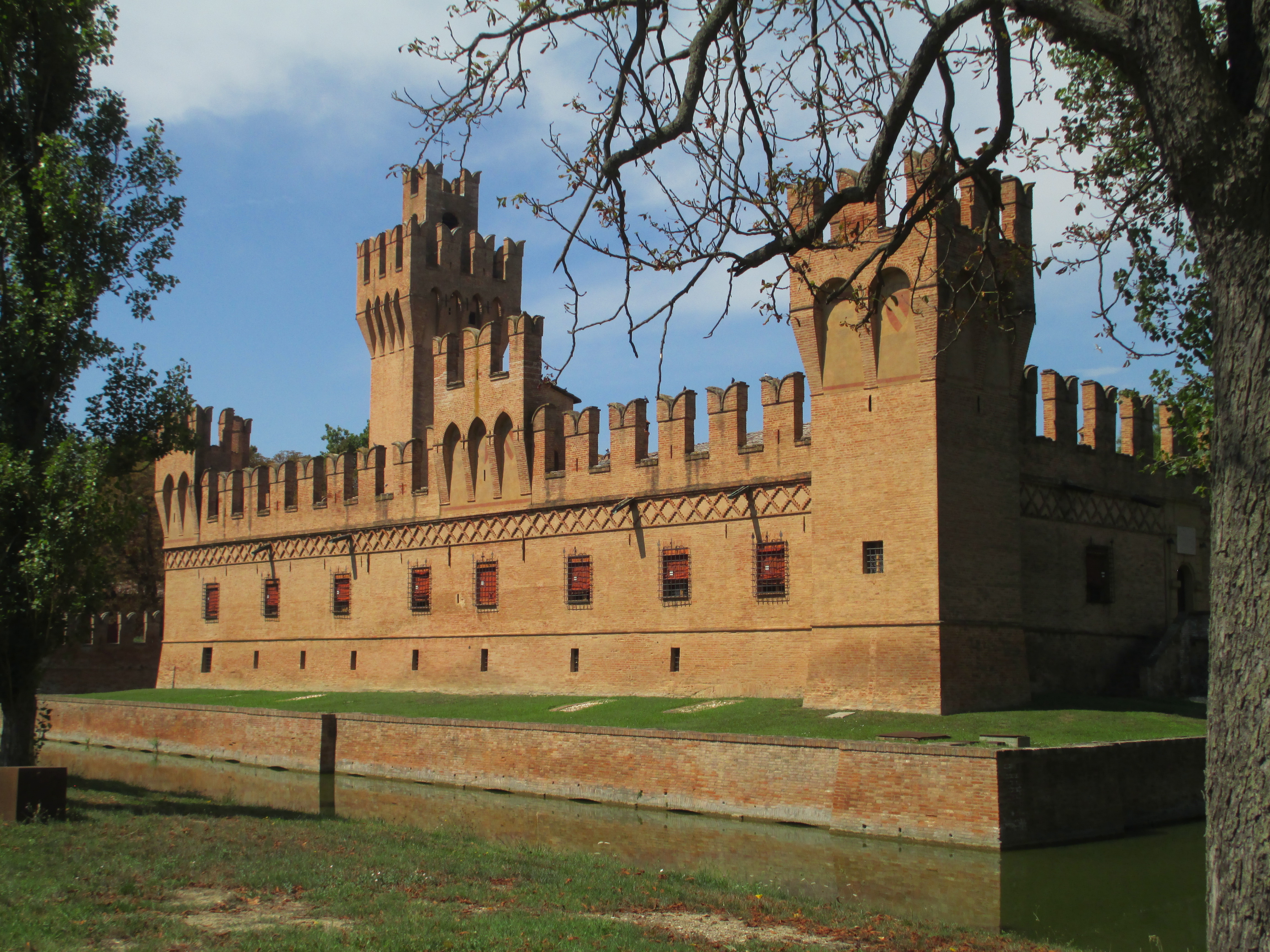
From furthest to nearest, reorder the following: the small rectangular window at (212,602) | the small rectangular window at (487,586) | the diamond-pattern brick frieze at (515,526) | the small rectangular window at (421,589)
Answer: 1. the small rectangular window at (212,602)
2. the small rectangular window at (421,589)
3. the small rectangular window at (487,586)
4. the diamond-pattern brick frieze at (515,526)

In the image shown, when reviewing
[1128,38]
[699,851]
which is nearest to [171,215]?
[699,851]

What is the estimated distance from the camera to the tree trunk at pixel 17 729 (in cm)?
1603

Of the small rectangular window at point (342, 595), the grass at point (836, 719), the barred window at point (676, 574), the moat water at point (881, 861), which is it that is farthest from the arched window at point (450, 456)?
the moat water at point (881, 861)

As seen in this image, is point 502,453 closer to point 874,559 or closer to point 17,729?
point 874,559

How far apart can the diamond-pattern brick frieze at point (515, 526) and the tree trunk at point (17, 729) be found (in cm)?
1411

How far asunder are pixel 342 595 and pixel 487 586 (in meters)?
6.65

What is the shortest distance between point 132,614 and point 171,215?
2897 cm

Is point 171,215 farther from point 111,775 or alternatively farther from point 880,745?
point 880,745

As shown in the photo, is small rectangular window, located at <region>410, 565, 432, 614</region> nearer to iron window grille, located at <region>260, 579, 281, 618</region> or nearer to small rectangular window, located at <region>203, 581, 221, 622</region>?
iron window grille, located at <region>260, 579, 281, 618</region>

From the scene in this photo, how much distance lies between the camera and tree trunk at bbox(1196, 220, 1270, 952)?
18.0 feet

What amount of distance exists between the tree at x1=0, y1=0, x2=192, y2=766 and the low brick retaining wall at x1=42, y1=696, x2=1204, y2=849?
26.5ft

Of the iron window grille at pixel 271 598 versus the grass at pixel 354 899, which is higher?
the iron window grille at pixel 271 598

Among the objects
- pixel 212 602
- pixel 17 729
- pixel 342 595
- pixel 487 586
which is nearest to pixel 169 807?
pixel 17 729

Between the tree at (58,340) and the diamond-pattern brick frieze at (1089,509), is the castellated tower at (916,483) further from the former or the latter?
the tree at (58,340)
